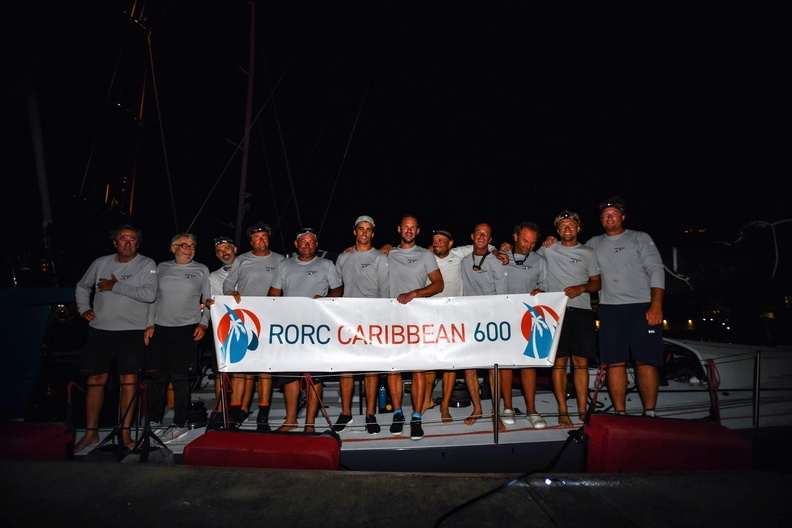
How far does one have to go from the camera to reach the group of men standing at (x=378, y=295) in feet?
14.8

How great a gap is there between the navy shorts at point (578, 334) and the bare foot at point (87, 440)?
5.58 metres

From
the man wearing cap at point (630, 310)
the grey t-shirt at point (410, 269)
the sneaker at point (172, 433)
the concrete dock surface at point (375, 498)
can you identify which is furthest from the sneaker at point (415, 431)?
the sneaker at point (172, 433)

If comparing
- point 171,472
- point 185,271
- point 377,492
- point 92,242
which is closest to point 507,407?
point 377,492

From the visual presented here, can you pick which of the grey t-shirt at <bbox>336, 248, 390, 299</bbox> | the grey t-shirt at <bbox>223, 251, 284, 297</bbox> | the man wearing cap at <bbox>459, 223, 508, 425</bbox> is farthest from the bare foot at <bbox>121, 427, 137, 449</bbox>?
the man wearing cap at <bbox>459, 223, 508, 425</bbox>

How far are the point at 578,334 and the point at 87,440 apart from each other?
587 centimetres

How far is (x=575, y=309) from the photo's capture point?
4723 mm

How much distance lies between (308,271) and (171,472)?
2438 millimetres

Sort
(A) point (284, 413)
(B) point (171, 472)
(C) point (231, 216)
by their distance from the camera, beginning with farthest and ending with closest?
(C) point (231, 216)
(A) point (284, 413)
(B) point (171, 472)

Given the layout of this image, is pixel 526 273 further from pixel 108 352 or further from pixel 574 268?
pixel 108 352

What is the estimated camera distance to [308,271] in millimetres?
4793

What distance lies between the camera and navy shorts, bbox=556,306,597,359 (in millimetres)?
4688

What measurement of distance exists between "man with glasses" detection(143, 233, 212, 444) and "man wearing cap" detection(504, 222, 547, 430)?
3.85 meters

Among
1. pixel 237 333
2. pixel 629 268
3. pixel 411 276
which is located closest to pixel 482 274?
pixel 411 276

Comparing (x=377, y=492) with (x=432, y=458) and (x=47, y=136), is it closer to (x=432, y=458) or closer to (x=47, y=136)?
(x=432, y=458)
